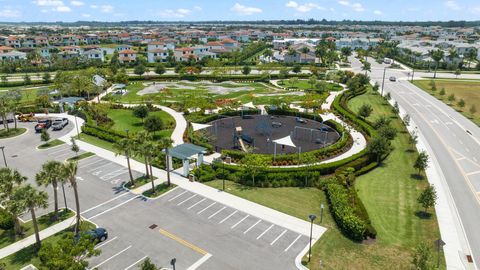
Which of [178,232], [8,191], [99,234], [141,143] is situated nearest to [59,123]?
[141,143]

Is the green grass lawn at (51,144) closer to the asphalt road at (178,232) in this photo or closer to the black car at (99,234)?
the asphalt road at (178,232)

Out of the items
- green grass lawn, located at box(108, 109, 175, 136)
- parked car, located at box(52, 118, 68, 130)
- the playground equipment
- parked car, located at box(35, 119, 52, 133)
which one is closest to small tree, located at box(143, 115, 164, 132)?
green grass lawn, located at box(108, 109, 175, 136)

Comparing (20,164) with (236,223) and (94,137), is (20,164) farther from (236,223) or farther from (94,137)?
(236,223)

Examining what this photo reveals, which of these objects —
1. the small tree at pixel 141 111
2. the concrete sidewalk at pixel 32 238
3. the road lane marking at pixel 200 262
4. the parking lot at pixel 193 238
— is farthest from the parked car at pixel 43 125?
the road lane marking at pixel 200 262

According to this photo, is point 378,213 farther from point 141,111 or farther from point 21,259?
Answer: point 141,111

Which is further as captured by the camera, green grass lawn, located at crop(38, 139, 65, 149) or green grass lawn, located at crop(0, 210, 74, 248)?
green grass lawn, located at crop(38, 139, 65, 149)

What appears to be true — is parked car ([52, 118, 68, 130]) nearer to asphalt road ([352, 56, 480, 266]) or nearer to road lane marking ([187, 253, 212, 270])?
road lane marking ([187, 253, 212, 270])

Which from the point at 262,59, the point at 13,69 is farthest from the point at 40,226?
the point at 262,59
